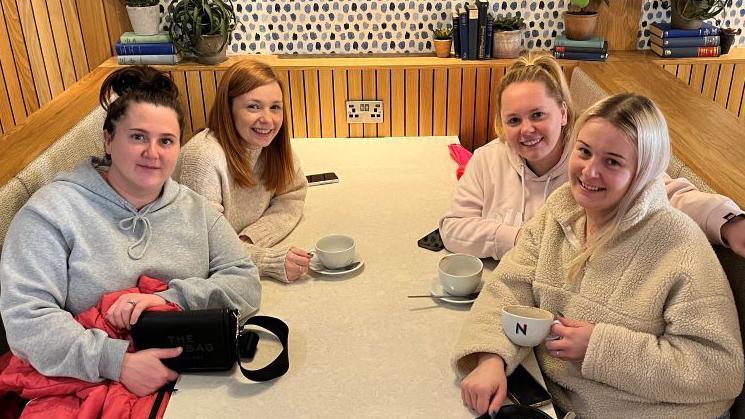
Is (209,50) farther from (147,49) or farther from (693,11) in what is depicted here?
(693,11)

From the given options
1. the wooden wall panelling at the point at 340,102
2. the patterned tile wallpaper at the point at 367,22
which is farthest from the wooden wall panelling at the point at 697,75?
the wooden wall panelling at the point at 340,102

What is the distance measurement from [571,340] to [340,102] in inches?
70.6

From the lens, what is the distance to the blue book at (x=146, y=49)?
9.39ft

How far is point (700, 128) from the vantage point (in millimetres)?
1965

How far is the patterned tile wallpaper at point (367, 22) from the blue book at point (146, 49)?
25 centimetres

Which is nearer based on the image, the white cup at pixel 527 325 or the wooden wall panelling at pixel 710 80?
the white cup at pixel 527 325

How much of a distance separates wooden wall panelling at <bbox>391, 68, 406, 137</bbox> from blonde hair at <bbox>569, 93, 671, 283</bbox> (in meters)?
1.55

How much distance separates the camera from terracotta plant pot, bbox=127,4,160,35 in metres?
2.85

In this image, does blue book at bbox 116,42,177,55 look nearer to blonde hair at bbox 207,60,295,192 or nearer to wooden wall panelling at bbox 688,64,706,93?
blonde hair at bbox 207,60,295,192

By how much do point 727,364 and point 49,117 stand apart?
1.99 m

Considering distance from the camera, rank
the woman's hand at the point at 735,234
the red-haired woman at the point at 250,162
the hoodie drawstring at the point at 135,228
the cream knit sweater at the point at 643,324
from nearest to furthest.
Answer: the cream knit sweater at the point at 643,324
the woman's hand at the point at 735,234
the hoodie drawstring at the point at 135,228
the red-haired woman at the point at 250,162

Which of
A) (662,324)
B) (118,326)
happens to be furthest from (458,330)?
(118,326)

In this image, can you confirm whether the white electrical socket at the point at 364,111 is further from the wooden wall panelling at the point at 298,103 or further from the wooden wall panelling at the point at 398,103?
the wooden wall panelling at the point at 298,103

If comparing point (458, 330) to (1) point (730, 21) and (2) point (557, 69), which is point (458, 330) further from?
(1) point (730, 21)
